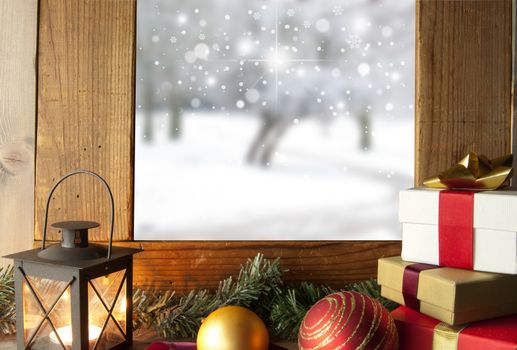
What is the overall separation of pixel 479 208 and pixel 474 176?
7cm

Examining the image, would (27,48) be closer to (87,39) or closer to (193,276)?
(87,39)

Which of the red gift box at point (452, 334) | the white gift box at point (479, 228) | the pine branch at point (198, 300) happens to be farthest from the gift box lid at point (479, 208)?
the pine branch at point (198, 300)

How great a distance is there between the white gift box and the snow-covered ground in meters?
0.21

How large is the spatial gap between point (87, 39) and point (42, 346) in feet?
1.93

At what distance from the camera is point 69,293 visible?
838 mm

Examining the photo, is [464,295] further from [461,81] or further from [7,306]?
[7,306]

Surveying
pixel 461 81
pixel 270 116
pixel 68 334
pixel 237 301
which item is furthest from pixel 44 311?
pixel 461 81

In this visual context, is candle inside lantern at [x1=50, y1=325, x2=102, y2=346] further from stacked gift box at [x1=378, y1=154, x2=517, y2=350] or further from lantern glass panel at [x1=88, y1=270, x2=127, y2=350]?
stacked gift box at [x1=378, y1=154, x2=517, y2=350]

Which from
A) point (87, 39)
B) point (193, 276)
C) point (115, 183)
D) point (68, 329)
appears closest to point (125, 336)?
point (68, 329)

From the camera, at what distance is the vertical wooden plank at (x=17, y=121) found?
1080mm

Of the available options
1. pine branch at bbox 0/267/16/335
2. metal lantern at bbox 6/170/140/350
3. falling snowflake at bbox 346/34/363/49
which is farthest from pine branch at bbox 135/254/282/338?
falling snowflake at bbox 346/34/363/49

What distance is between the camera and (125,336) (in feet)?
3.05

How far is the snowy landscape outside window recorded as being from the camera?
3.60 feet

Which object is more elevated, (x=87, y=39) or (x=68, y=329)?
(x=87, y=39)
